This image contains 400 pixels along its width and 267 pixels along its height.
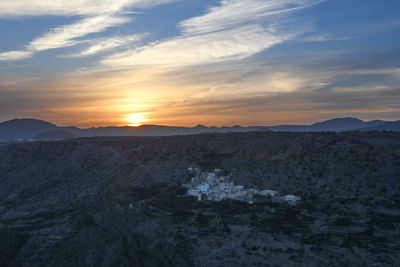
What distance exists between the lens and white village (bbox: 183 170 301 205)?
1059 inches

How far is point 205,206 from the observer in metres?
26.0

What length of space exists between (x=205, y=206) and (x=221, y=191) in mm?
4153

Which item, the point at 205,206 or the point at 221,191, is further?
the point at 221,191

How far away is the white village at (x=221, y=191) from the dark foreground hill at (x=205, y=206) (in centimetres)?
95

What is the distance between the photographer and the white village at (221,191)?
88.2 feet

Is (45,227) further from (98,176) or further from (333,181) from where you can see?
(333,181)

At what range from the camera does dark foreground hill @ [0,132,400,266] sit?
16.4m

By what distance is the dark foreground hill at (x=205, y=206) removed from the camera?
53.7ft

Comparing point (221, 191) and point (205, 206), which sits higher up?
point (221, 191)

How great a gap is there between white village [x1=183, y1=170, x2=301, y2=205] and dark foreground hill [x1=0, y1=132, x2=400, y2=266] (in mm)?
949

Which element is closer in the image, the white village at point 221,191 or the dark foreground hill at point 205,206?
the dark foreground hill at point 205,206

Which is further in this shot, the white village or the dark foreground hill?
the white village

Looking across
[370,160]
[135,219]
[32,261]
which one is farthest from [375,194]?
[32,261]

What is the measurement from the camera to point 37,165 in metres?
47.8
